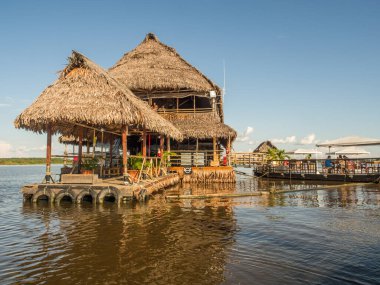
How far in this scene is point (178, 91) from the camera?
23.1 m

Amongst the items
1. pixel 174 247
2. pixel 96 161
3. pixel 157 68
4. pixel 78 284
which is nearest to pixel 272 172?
pixel 157 68

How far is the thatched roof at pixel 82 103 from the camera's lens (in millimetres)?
11859

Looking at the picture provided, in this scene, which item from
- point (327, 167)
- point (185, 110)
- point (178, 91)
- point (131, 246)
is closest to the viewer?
point (131, 246)

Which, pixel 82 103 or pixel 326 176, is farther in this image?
pixel 326 176

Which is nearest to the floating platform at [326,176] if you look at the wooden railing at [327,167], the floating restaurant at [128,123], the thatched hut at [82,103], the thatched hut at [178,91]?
the wooden railing at [327,167]

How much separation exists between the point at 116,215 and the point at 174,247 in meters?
3.89

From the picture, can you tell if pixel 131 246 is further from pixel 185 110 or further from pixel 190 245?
pixel 185 110

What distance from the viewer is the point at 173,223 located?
8.48 m

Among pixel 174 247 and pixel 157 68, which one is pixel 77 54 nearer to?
pixel 174 247

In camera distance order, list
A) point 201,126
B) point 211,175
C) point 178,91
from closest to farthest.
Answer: point 211,175
point 201,126
point 178,91

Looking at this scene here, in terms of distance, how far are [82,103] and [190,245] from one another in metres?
8.19

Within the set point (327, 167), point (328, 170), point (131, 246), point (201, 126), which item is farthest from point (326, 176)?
point (131, 246)

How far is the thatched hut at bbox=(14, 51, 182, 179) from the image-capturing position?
38.9 ft

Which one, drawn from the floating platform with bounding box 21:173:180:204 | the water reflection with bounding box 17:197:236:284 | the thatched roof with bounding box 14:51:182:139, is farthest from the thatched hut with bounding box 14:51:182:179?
the water reflection with bounding box 17:197:236:284
